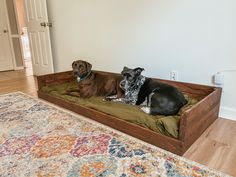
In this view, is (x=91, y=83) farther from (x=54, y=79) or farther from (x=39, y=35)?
(x=39, y=35)

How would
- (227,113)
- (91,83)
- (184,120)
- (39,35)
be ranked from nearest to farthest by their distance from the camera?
1. (184,120)
2. (227,113)
3. (91,83)
4. (39,35)

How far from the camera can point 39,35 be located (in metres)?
4.21

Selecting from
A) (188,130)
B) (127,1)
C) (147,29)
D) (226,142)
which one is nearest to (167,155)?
(188,130)

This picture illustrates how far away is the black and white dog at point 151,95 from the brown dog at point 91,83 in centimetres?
22

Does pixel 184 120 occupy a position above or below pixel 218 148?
above

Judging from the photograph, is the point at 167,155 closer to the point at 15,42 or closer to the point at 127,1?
the point at 127,1

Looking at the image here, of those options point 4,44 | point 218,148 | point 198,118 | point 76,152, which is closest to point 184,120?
point 198,118

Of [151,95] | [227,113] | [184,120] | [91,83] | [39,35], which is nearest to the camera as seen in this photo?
[184,120]

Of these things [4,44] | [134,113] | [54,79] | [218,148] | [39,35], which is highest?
[39,35]

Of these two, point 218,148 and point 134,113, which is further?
point 134,113

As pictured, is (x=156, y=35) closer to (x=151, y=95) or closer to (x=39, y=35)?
(x=151, y=95)

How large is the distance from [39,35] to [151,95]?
3.07 m

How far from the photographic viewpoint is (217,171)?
4.76ft

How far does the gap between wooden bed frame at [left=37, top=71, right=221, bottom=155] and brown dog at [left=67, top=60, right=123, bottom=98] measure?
0.95 ft
